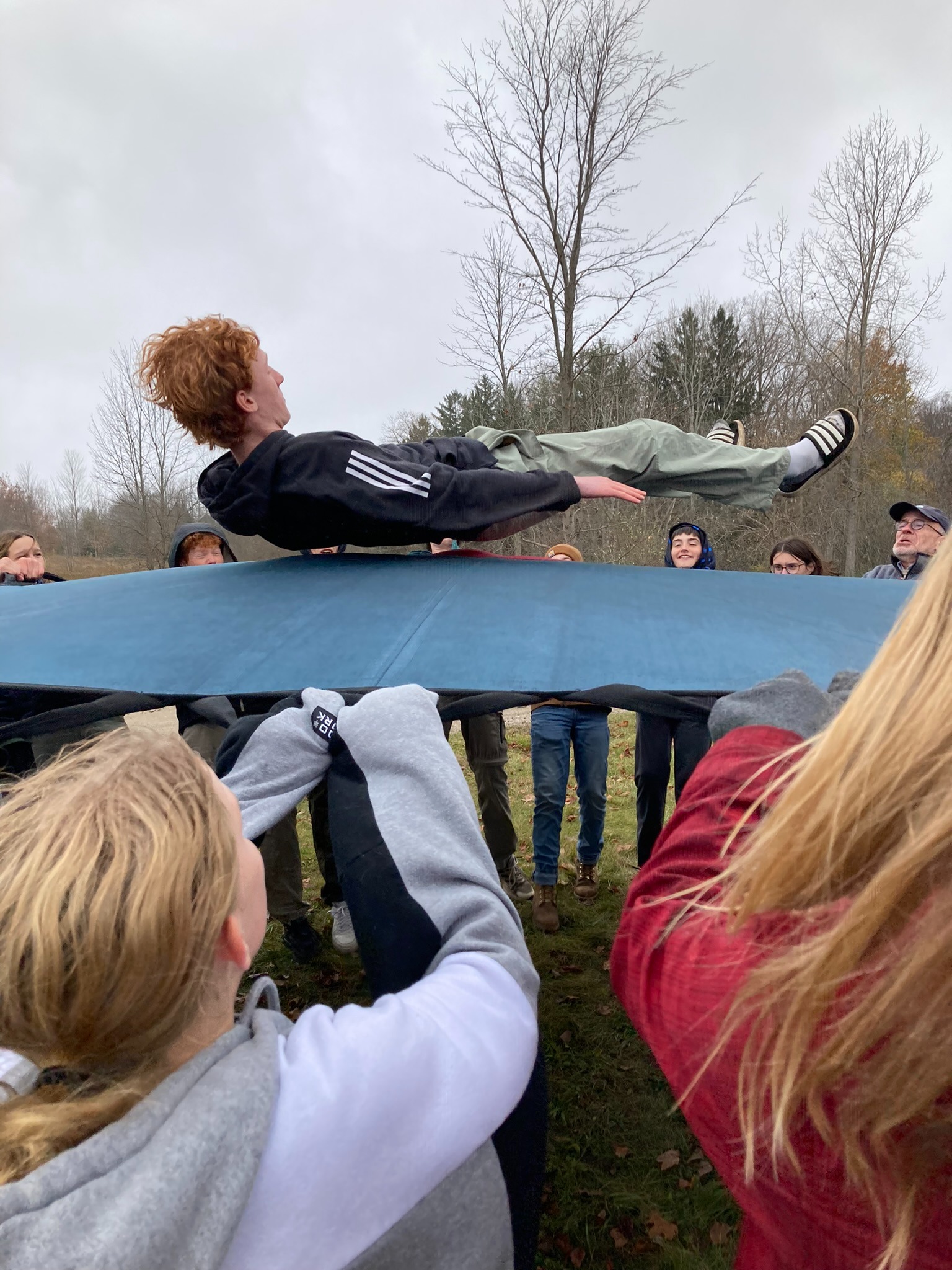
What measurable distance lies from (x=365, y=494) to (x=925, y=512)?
329cm

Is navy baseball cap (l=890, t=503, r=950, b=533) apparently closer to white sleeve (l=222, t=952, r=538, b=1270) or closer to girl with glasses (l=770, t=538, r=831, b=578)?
girl with glasses (l=770, t=538, r=831, b=578)

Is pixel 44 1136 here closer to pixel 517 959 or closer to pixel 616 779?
pixel 517 959

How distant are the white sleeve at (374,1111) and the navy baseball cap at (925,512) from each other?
3878 mm

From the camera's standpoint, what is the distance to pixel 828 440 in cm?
274

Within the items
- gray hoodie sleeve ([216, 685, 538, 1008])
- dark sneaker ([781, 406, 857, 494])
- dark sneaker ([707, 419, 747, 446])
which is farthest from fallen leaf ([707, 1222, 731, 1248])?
dark sneaker ([707, 419, 747, 446])

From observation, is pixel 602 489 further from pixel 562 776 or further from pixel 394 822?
pixel 562 776

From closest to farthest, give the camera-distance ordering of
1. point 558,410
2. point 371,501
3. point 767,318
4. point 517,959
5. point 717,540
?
1. point 517,959
2. point 371,501
3. point 558,410
4. point 717,540
5. point 767,318

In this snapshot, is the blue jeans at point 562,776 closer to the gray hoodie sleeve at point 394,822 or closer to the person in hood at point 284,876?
the person in hood at point 284,876

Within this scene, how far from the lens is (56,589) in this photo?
2514 mm

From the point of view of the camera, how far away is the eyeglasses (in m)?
4.10

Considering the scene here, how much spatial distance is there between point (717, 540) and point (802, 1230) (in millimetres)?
15977

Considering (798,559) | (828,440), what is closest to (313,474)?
(828,440)

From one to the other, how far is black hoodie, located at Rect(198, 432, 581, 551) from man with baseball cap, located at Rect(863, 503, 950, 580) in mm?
2722

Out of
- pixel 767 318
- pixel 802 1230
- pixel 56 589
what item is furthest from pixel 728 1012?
pixel 767 318
